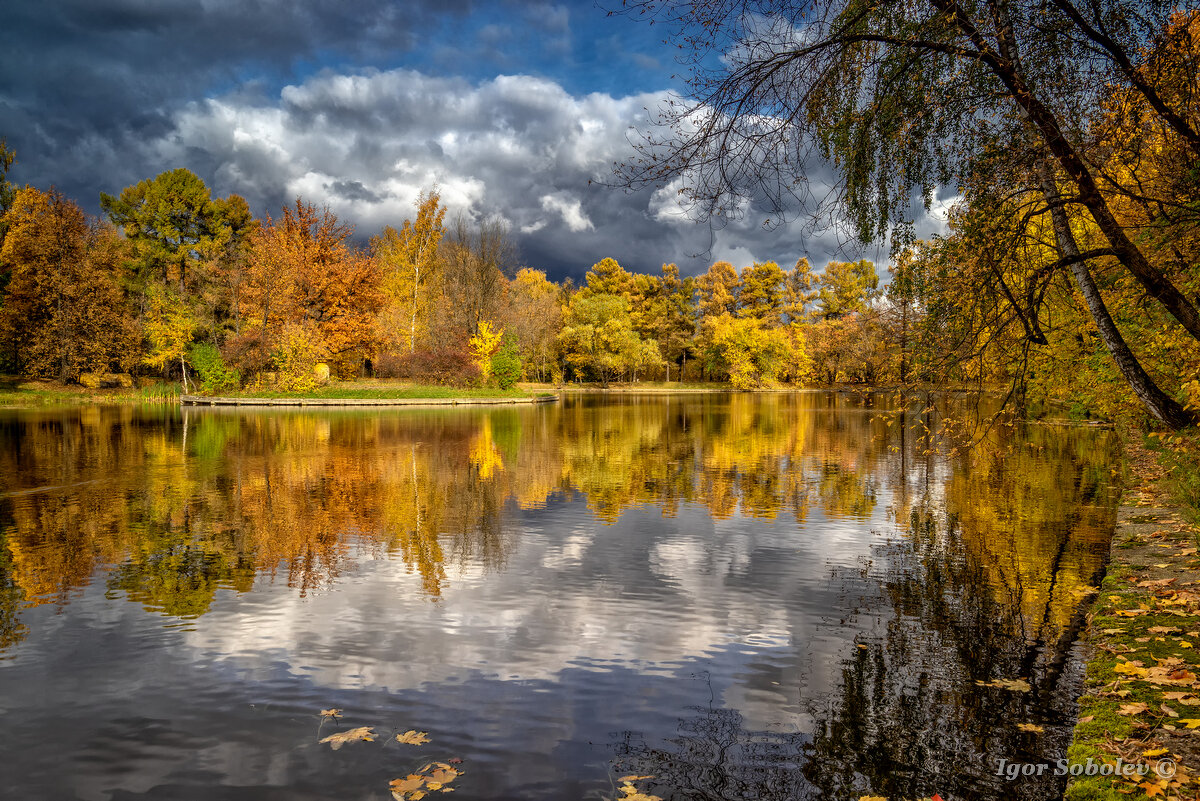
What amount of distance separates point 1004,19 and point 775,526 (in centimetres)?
762

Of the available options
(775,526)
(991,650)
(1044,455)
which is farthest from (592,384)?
(991,650)

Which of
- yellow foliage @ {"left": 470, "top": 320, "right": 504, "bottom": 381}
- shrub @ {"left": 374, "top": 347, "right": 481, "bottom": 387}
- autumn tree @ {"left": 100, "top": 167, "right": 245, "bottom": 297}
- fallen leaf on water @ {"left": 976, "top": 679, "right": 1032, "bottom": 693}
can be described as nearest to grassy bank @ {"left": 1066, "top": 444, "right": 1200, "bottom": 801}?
fallen leaf on water @ {"left": 976, "top": 679, "right": 1032, "bottom": 693}

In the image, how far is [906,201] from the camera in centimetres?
570

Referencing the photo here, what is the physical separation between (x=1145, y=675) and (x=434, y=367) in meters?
45.7

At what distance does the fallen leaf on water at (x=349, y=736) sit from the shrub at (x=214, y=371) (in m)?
46.2

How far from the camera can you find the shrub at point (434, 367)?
47312 millimetres

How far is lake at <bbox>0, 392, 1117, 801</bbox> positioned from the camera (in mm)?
4250

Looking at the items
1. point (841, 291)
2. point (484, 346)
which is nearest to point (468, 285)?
point (484, 346)

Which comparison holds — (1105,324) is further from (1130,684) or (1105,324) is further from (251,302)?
(251,302)

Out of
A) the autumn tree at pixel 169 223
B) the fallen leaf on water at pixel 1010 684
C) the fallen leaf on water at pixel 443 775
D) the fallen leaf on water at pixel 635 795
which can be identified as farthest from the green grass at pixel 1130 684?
the autumn tree at pixel 169 223

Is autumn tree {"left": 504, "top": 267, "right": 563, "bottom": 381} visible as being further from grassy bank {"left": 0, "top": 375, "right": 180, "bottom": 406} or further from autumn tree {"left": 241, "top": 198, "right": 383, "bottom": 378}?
grassy bank {"left": 0, "top": 375, "right": 180, "bottom": 406}

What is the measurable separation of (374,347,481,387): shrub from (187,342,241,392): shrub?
9324 mm

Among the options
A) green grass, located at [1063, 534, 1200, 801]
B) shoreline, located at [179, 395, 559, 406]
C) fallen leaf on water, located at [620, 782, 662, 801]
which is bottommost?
fallen leaf on water, located at [620, 782, 662, 801]

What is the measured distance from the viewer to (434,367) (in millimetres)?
47656
